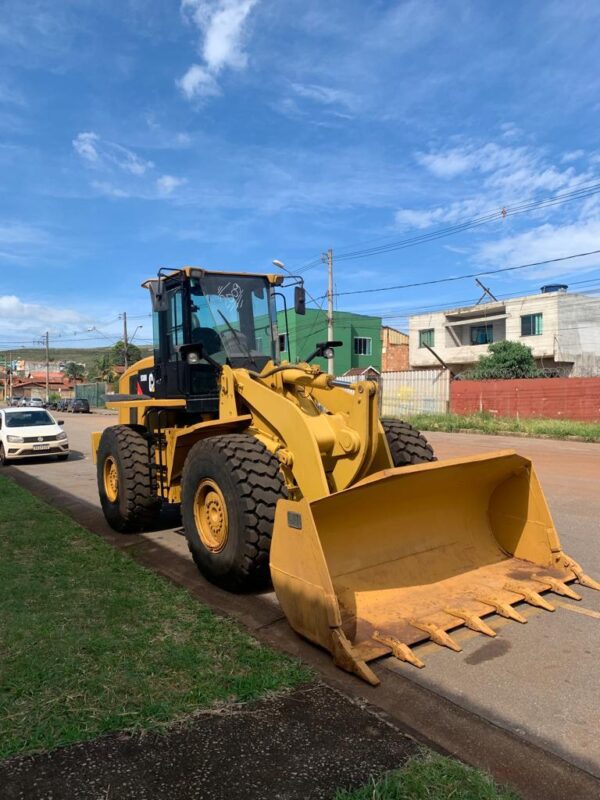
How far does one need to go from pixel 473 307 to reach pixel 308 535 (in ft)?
146

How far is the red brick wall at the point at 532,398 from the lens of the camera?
1016 inches

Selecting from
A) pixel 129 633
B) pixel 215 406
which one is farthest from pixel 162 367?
pixel 129 633

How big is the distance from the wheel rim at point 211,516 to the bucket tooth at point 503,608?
210 centimetres

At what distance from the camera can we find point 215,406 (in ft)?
22.3

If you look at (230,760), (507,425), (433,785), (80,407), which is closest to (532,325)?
(507,425)

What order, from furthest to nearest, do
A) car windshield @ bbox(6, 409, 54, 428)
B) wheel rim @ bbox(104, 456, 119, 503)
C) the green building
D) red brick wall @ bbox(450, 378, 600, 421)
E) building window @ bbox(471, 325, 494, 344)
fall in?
the green building, building window @ bbox(471, 325, 494, 344), red brick wall @ bbox(450, 378, 600, 421), car windshield @ bbox(6, 409, 54, 428), wheel rim @ bbox(104, 456, 119, 503)

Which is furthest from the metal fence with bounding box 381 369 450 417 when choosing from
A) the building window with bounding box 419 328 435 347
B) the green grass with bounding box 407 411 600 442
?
the building window with bounding box 419 328 435 347

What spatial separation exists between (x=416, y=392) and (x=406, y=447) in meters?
27.8

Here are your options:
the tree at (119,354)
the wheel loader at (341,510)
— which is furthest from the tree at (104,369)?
the wheel loader at (341,510)

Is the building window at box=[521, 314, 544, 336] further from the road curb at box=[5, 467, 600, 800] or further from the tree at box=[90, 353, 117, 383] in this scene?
the tree at box=[90, 353, 117, 383]

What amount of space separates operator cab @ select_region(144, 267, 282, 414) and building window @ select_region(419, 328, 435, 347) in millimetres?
42953

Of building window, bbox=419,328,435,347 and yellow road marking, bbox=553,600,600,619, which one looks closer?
yellow road marking, bbox=553,600,600,619

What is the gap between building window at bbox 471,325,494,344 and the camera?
151 ft

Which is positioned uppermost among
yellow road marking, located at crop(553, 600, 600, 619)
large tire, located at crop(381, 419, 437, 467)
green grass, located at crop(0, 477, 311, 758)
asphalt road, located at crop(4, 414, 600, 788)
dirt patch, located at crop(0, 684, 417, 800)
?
large tire, located at crop(381, 419, 437, 467)
